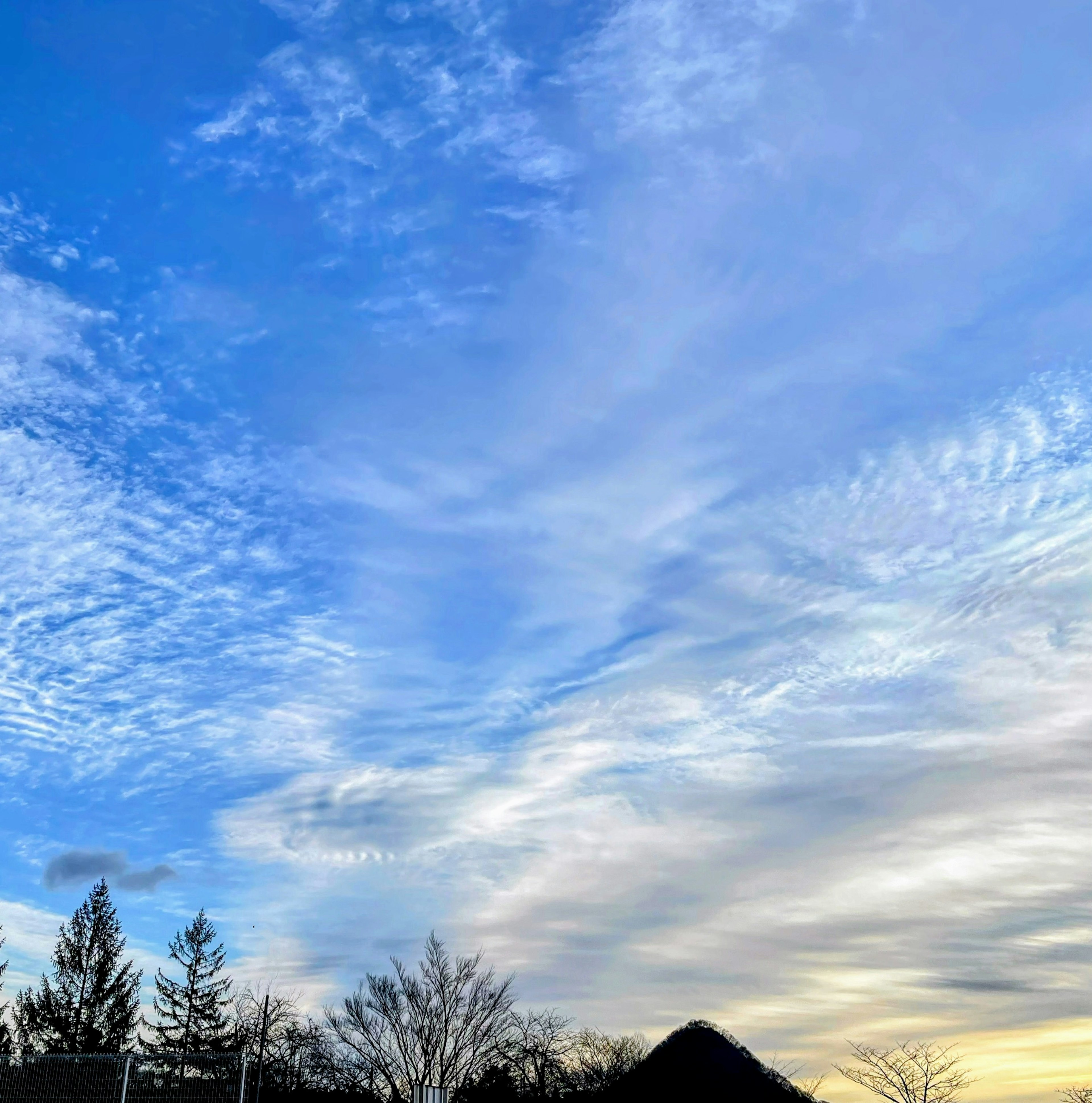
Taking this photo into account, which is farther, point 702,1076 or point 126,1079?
point 702,1076

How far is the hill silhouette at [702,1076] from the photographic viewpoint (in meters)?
66.5

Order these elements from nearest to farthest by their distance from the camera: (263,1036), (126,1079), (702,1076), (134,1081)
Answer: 1. (126,1079)
2. (134,1081)
3. (263,1036)
4. (702,1076)

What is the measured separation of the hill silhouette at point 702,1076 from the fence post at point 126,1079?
4048 centimetres

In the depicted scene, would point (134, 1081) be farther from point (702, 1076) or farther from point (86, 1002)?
point (702, 1076)

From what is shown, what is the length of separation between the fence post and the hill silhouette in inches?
1594

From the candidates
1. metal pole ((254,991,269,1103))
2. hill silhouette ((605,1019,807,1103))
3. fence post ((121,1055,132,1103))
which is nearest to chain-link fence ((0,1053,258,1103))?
fence post ((121,1055,132,1103))

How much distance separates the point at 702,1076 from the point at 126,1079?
5340cm

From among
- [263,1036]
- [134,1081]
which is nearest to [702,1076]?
[263,1036]

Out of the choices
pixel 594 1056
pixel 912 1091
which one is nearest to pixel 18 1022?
pixel 594 1056

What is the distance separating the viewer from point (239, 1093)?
29938 millimetres

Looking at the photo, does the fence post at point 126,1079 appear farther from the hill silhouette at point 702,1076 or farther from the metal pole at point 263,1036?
the hill silhouette at point 702,1076

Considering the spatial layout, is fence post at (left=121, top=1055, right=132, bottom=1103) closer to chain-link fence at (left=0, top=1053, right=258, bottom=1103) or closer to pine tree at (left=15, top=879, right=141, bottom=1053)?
chain-link fence at (left=0, top=1053, right=258, bottom=1103)

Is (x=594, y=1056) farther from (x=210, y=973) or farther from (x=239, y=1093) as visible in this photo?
(x=239, y=1093)

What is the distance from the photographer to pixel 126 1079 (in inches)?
1206
